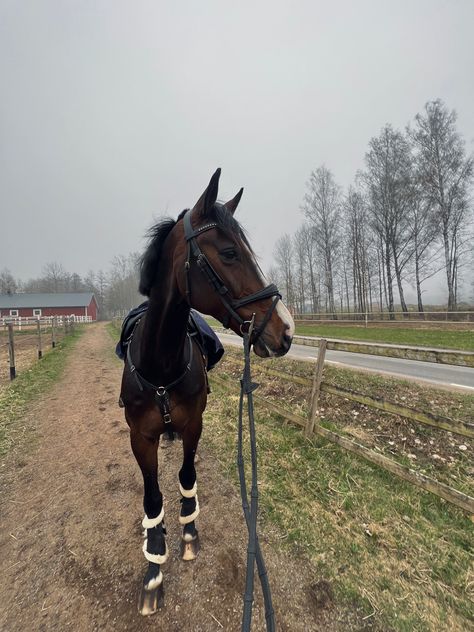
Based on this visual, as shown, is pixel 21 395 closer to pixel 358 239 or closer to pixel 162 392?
pixel 162 392

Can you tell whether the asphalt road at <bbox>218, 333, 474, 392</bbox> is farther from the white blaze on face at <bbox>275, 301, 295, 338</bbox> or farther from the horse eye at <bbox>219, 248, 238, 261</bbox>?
the horse eye at <bbox>219, 248, 238, 261</bbox>

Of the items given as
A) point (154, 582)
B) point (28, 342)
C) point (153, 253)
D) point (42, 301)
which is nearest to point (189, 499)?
point (154, 582)

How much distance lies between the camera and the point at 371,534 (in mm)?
2621

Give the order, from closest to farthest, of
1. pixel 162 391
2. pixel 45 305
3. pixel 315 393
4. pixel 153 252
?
1. pixel 153 252
2. pixel 162 391
3. pixel 315 393
4. pixel 45 305

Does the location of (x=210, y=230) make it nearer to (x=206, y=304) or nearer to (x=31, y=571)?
(x=206, y=304)

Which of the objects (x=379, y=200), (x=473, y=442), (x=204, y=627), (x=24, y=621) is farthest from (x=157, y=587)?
(x=379, y=200)

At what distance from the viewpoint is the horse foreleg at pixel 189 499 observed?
246cm

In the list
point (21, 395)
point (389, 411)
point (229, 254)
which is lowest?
point (21, 395)

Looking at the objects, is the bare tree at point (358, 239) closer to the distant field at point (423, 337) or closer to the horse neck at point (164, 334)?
the distant field at point (423, 337)

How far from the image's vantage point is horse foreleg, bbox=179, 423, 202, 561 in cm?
246

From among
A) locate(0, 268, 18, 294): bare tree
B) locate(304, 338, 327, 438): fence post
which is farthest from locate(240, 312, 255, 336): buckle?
locate(0, 268, 18, 294): bare tree

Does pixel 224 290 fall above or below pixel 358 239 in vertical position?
below

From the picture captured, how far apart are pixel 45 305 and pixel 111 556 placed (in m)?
64.5

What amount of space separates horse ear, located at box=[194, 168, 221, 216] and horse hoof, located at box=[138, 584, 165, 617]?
278cm
